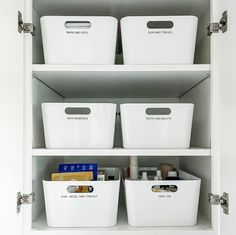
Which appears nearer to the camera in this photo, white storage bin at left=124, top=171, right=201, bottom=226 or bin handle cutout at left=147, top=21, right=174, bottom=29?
white storage bin at left=124, top=171, right=201, bottom=226

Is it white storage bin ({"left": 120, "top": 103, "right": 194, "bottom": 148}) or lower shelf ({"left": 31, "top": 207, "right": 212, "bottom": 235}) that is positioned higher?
white storage bin ({"left": 120, "top": 103, "right": 194, "bottom": 148})

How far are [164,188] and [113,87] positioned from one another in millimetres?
437

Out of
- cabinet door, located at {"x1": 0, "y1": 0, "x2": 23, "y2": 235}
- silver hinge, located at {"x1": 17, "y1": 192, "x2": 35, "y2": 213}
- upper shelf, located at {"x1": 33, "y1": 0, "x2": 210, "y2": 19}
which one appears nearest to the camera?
cabinet door, located at {"x1": 0, "y1": 0, "x2": 23, "y2": 235}

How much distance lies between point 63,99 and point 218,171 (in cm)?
83

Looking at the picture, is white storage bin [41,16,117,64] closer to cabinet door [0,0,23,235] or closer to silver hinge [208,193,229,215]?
cabinet door [0,0,23,235]

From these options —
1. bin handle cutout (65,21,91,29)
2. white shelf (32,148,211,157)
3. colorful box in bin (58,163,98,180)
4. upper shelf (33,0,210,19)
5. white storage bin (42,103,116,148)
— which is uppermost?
upper shelf (33,0,210,19)

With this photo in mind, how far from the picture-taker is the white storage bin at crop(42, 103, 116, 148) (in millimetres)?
936

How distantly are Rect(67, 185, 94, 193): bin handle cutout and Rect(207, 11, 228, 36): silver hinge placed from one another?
59 centimetres

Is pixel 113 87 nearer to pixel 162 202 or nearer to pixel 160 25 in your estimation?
pixel 160 25

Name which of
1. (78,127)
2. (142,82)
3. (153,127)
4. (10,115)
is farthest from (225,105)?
(10,115)

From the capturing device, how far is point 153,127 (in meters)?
0.93

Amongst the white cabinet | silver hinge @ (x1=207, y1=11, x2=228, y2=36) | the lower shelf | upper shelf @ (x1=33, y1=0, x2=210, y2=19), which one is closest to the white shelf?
the white cabinet

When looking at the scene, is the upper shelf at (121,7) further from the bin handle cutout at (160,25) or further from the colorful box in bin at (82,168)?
the colorful box in bin at (82,168)

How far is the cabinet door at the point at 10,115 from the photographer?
0.76 meters
